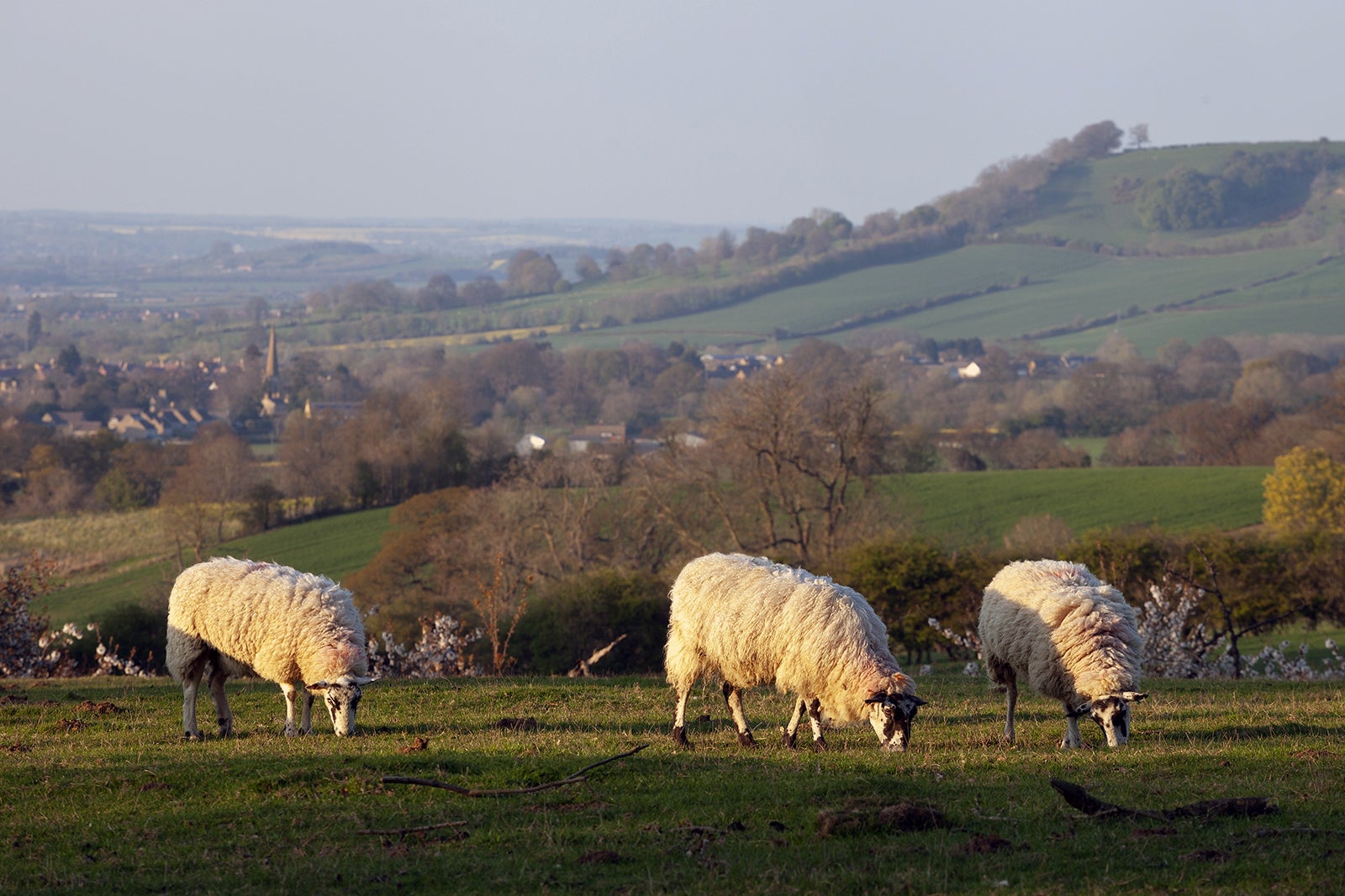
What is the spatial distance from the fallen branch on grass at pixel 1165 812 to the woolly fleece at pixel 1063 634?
10.7 ft

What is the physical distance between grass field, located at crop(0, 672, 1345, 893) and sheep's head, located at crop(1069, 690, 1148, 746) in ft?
0.79

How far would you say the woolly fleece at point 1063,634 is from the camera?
12.7 m

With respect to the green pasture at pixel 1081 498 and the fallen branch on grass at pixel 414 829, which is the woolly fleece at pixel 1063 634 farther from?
the green pasture at pixel 1081 498

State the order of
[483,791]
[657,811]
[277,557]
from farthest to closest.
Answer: [277,557] < [483,791] < [657,811]

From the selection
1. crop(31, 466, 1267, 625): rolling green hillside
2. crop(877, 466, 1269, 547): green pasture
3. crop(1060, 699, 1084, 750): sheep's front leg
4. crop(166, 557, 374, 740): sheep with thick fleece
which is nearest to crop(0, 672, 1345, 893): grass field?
crop(1060, 699, 1084, 750): sheep's front leg

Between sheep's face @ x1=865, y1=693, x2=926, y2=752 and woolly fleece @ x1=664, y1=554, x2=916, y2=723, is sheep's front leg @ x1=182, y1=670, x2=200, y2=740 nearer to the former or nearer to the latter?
woolly fleece @ x1=664, y1=554, x2=916, y2=723

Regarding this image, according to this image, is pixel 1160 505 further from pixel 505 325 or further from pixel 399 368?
pixel 505 325

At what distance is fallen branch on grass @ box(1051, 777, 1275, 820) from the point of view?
362 inches

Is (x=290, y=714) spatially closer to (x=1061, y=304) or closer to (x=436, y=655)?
(x=436, y=655)

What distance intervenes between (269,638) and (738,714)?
17.1ft

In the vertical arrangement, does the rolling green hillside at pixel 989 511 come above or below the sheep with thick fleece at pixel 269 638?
below

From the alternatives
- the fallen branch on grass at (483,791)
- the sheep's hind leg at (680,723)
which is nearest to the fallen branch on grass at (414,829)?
the fallen branch on grass at (483,791)

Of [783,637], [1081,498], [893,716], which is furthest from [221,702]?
[1081,498]

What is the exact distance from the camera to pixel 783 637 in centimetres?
1260
